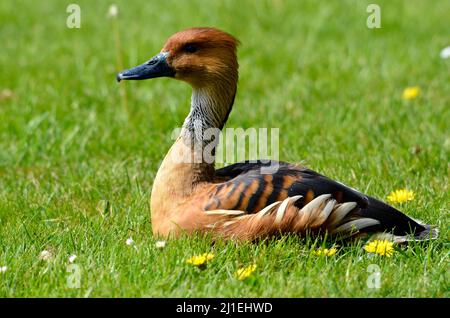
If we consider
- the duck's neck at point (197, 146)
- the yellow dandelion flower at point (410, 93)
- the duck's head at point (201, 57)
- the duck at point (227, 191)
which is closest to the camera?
→ the duck at point (227, 191)

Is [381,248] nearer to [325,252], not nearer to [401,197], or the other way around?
[325,252]

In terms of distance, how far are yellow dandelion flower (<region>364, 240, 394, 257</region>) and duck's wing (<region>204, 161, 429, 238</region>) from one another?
0.45ft

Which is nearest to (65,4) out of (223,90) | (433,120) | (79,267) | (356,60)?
(356,60)

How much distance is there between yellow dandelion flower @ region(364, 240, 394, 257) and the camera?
391 cm

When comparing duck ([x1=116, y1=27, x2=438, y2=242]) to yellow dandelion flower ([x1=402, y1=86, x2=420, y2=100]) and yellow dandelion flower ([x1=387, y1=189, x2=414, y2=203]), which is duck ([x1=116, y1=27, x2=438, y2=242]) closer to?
yellow dandelion flower ([x1=387, y1=189, x2=414, y2=203])

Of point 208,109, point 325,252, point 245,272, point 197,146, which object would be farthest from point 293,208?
point 208,109

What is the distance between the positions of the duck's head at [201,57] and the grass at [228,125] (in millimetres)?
830

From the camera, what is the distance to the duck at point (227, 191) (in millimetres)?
3982

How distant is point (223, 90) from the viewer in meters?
4.46

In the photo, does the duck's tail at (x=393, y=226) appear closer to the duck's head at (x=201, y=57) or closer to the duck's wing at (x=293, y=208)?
the duck's wing at (x=293, y=208)

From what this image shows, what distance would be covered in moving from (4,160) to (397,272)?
305 cm

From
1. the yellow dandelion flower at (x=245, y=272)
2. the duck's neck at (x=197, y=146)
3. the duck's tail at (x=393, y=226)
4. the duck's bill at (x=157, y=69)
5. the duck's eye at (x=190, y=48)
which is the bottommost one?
the yellow dandelion flower at (x=245, y=272)

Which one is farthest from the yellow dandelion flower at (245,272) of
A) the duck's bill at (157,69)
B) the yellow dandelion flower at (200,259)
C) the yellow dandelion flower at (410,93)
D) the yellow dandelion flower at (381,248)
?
the yellow dandelion flower at (410,93)

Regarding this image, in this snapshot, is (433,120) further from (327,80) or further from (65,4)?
(65,4)
